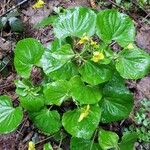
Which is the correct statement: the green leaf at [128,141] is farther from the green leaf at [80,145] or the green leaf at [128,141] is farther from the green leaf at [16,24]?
the green leaf at [16,24]

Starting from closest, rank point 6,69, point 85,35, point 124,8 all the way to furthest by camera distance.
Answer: point 85,35
point 6,69
point 124,8

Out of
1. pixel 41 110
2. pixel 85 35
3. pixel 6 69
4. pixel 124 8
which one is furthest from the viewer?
pixel 124 8

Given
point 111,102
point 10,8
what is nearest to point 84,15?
point 111,102

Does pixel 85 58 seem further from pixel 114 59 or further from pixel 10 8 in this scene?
pixel 10 8

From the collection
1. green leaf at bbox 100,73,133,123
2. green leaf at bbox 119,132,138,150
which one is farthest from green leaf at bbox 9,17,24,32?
green leaf at bbox 119,132,138,150

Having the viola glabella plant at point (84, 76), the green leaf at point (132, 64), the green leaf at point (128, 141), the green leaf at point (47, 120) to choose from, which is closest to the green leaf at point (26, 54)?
the viola glabella plant at point (84, 76)

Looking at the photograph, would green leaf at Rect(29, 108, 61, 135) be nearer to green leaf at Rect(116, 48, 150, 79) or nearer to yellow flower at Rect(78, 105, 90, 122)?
yellow flower at Rect(78, 105, 90, 122)
